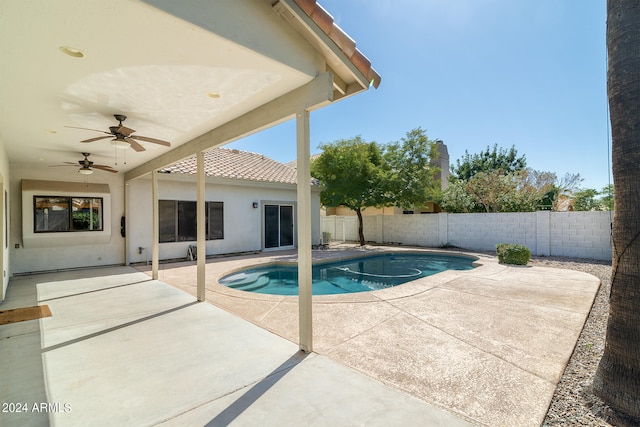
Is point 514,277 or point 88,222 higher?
point 88,222

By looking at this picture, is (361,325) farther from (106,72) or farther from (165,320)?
(106,72)

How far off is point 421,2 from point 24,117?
8824mm

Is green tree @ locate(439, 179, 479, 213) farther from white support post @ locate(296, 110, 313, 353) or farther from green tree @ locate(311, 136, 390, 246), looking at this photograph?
white support post @ locate(296, 110, 313, 353)

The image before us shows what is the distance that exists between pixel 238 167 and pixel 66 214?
274 inches

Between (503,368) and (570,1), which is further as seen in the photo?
(570,1)

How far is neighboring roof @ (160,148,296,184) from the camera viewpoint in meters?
12.4

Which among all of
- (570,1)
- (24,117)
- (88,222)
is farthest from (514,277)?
(88,222)

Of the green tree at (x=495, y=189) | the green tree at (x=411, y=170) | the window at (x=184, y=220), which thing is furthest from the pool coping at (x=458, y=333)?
the green tree at (x=495, y=189)

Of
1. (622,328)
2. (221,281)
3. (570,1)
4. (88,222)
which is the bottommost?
(221,281)

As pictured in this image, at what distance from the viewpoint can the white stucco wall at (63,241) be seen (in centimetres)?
930

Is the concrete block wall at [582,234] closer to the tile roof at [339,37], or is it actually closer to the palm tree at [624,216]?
the palm tree at [624,216]

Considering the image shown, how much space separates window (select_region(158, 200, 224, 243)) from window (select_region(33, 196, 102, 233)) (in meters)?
2.08

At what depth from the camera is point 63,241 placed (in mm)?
9789

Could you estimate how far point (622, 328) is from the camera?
8.88 ft
